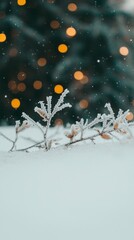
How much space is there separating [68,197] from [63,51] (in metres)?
2.20

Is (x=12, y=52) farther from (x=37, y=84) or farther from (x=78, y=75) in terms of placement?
(x=78, y=75)

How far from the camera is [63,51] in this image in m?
2.66

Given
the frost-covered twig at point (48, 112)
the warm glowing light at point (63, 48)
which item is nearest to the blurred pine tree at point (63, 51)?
the warm glowing light at point (63, 48)

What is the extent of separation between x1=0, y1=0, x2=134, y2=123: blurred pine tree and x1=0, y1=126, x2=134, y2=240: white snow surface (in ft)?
6.59

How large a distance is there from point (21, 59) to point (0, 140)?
0.91 meters

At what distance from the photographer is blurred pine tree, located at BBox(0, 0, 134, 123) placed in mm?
2662

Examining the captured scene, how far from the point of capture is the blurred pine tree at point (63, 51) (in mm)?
2662

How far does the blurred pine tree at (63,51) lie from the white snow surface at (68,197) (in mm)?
2008

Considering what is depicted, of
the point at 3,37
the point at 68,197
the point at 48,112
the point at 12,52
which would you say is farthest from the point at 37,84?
the point at 68,197

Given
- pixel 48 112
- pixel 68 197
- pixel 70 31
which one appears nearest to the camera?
pixel 68 197

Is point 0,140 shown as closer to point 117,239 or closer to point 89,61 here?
point 89,61

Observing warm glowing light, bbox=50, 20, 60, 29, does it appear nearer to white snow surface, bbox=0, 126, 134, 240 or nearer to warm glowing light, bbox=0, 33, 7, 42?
warm glowing light, bbox=0, 33, 7, 42

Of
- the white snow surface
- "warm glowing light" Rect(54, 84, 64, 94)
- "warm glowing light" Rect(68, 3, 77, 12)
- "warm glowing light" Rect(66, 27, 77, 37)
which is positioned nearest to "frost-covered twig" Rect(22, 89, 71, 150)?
the white snow surface

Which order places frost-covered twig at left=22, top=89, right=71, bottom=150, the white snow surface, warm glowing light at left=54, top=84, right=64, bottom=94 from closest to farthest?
the white snow surface
frost-covered twig at left=22, top=89, right=71, bottom=150
warm glowing light at left=54, top=84, right=64, bottom=94
